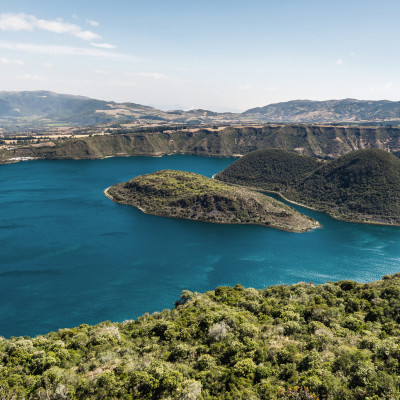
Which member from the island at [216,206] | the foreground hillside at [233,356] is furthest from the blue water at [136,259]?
the foreground hillside at [233,356]

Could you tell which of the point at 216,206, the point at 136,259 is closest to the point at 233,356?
the point at 136,259

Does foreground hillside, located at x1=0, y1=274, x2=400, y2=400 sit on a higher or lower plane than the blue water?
higher

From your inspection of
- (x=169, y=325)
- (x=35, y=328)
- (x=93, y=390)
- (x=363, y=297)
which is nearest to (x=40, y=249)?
(x=35, y=328)

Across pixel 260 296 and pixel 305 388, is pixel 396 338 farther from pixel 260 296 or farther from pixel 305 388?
pixel 260 296

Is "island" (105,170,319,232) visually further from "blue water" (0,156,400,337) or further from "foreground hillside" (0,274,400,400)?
"foreground hillside" (0,274,400,400)

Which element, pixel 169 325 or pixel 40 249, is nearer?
pixel 169 325

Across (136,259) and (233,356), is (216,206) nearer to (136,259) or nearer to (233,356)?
(136,259)

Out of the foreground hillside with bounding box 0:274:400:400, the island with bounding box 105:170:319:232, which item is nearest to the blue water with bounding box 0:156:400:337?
the island with bounding box 105:170:319:232
